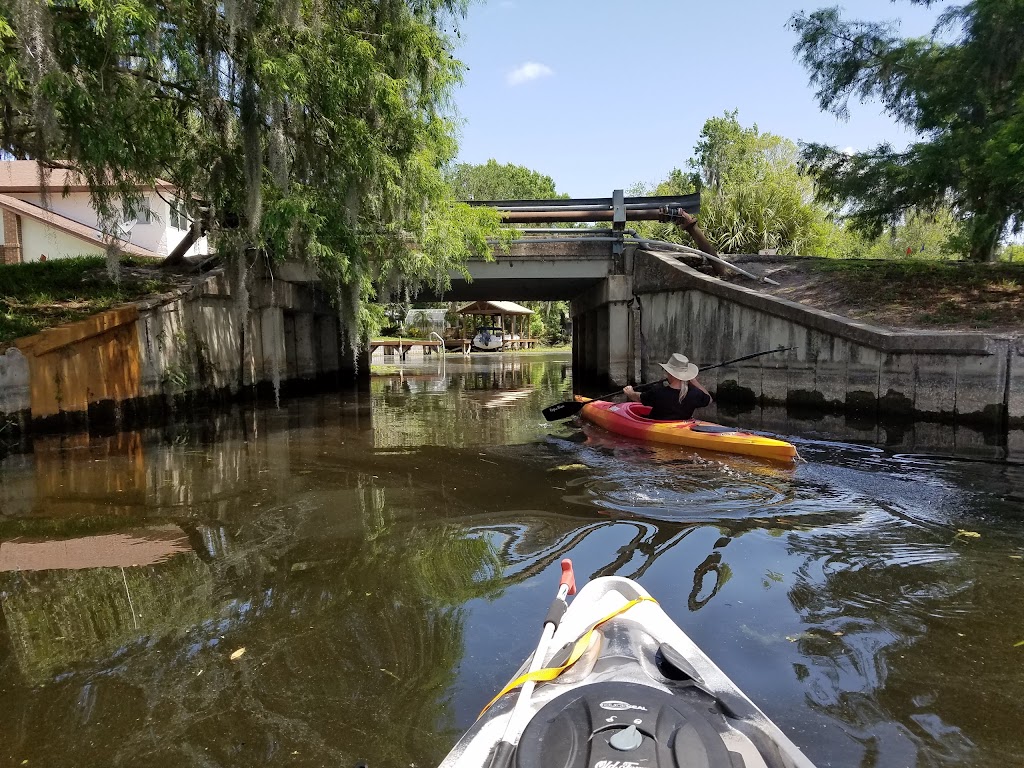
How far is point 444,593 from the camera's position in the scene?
4285mm

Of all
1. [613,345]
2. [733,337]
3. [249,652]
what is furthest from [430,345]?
[249,652]

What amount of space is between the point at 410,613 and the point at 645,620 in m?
1.68

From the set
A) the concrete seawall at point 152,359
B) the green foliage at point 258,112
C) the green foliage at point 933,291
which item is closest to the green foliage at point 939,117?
the green foliage at point 933,291

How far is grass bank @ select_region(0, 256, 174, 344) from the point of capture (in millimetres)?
10164

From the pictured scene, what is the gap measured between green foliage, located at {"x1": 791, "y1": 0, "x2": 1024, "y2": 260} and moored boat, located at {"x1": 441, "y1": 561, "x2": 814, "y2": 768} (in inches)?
415

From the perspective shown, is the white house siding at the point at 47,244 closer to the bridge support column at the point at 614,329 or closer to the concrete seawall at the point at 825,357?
the bridge support column at the point at 614,329

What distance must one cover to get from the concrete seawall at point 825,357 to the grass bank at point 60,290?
10928 millimetres

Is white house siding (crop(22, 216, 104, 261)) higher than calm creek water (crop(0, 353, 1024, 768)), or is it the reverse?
white house siding (crop(22, 216, 104, 261))

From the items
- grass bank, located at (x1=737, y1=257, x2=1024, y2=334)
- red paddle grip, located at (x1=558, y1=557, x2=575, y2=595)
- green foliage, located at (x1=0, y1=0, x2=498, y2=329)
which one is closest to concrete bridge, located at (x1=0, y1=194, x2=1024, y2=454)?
grass bank, located at (x1=737, y1=257, x2=1024, y2=334)

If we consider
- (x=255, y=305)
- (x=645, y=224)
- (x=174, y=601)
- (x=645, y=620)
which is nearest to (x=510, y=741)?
(x=645, y=620)

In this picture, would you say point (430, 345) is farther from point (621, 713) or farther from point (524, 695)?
point (621, 713)

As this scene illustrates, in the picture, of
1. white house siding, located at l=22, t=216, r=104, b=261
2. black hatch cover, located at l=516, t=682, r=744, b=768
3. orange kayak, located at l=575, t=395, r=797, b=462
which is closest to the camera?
black hatch cover, located at l=516, t=682, r=744, b=768

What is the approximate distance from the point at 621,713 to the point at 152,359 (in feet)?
39.5

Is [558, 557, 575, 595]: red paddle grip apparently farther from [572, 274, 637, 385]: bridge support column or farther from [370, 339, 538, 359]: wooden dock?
[370, 339, 538, 359]: wooden dock
